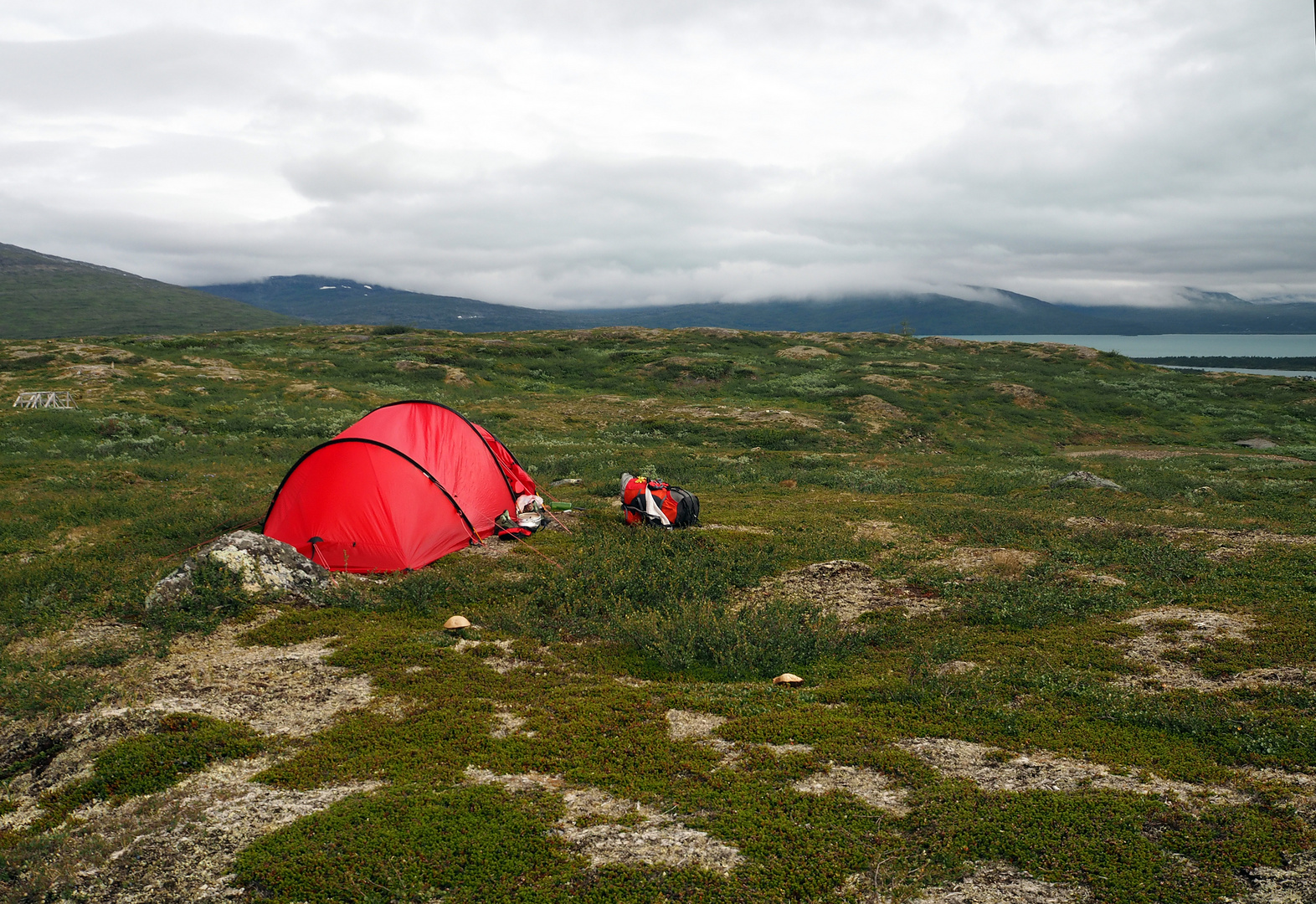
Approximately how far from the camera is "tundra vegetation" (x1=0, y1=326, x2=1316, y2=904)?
559 cm

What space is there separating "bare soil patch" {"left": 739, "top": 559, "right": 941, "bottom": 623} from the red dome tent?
23.0ft

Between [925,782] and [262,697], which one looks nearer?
[925,782]

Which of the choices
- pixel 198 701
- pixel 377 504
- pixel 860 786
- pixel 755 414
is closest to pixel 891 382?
pixel 755 414

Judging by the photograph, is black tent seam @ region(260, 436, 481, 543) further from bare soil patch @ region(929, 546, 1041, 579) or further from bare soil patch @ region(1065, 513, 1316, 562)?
bare soil patch @ region(1065, 513, 1316, 562)

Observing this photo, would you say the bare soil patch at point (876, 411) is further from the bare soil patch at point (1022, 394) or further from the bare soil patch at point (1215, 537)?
the bare soil patch at point (1215, 537)

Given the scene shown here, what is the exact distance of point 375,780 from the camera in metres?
6.86

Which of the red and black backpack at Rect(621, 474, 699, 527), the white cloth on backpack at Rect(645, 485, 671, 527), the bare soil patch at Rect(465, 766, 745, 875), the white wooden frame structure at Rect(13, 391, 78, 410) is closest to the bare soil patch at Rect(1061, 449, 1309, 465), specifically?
the red and black backpack at Rect(621, 474, 699, 527)

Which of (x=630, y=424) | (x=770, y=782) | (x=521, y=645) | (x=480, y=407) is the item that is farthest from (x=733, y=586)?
(x=480, y=407)

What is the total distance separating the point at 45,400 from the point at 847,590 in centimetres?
4228

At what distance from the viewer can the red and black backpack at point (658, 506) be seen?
1683 cm

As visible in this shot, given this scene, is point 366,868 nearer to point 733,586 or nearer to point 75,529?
point 733,586

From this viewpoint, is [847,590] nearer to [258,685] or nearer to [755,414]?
[258,685]

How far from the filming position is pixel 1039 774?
6809mm

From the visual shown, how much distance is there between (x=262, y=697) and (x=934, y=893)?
8.08 meters
